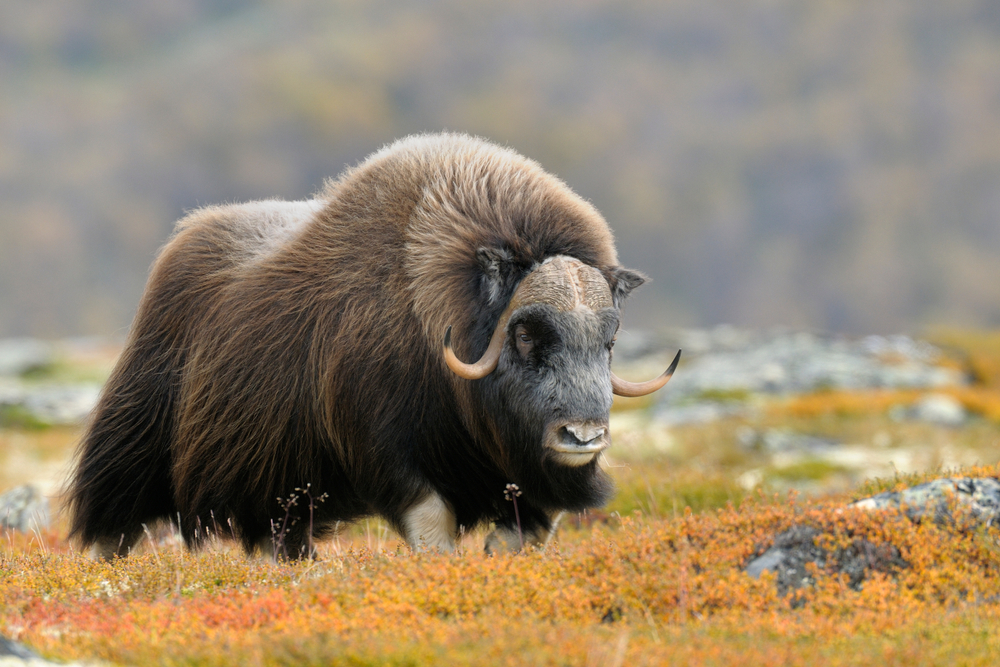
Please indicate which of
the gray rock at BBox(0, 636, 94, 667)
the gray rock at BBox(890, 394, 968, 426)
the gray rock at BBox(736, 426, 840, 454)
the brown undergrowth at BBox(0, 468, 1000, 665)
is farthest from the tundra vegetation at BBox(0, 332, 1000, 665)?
the gray rock at BBox(890, 394, 968, 426)

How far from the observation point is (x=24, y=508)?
6422 mm

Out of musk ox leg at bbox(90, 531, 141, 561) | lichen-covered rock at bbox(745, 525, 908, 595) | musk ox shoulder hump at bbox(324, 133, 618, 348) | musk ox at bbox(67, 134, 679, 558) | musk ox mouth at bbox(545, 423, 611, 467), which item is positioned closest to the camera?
lichen-covered rock at bbox(745, 525, 908, 595)

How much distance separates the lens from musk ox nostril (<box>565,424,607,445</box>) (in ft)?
12.2

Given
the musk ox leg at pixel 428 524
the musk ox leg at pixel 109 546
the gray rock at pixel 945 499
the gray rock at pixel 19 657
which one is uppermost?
the gray rock at pixel 19 657

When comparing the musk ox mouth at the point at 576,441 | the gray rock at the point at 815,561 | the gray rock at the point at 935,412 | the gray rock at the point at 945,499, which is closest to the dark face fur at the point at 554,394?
the musk ox mouth at the point at 576,441

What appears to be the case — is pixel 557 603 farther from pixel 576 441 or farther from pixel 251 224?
pixel 251 224

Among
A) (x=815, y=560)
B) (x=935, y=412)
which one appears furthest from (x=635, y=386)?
(x=935, y=412)

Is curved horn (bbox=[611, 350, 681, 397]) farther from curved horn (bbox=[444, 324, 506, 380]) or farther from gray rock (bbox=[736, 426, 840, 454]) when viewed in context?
gray rock (bbox=[736, 426, 840, 454])

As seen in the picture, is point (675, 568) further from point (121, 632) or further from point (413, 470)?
point (121, 632)

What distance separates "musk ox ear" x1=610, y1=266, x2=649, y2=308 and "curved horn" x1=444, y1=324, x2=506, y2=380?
552 mm

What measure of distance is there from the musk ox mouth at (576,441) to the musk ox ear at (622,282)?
70 cm

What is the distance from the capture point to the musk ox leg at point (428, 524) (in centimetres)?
407

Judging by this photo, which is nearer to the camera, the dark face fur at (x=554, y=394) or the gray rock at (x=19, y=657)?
the gray rock at (x=19, y=657)

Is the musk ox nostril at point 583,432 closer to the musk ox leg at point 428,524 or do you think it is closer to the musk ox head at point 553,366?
the musk ox head at point 553,366
